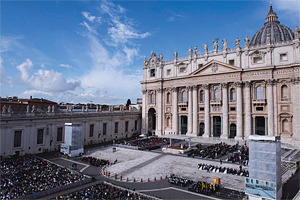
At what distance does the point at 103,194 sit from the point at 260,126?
3821 cm

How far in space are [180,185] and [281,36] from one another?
168 ft

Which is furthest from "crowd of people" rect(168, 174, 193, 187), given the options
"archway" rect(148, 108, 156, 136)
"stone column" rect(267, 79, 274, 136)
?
"archway" rect(148, 108, 156, 136)

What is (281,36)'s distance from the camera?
181 feet

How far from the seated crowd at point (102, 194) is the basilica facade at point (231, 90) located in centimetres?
3167

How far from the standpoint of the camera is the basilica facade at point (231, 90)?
4159cm

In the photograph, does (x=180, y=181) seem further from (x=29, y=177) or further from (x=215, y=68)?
(x=215, y=68)

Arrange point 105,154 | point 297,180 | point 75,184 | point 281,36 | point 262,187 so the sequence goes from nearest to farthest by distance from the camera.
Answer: point 262,187 < point 75,184 < point 297,180 < point 105,154 < point 281,36

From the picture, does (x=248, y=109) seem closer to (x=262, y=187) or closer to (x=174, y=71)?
(x=174, y=71)

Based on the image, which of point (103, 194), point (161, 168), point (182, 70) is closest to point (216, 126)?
point (182, 70)

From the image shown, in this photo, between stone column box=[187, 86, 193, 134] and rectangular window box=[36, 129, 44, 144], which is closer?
rectangular window box=[36, 129, 44, 144]

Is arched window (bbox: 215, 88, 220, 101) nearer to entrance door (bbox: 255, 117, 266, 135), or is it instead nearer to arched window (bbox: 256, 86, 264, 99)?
arched window (bbox: 256, 86, 264, 99)

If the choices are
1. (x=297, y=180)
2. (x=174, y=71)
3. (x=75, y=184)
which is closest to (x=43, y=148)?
(x=75, y=184)

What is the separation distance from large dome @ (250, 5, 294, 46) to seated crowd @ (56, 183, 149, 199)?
51.6 m

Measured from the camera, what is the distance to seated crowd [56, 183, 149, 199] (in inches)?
762
